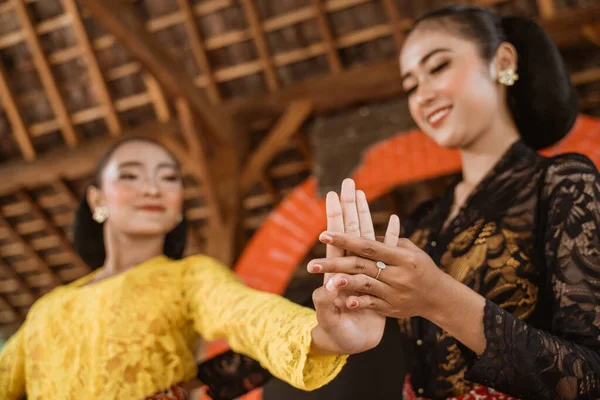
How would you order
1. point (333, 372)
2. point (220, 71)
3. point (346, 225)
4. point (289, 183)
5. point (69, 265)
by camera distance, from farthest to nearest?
point (69, 265) → point (289, 183) → point (220, 71) → point (333, 372) → point (346, 225)

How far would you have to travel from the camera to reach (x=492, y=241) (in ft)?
3.60

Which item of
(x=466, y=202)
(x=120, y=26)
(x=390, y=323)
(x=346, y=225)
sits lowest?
(x=390, y=323)

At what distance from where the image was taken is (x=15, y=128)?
18.8 ft

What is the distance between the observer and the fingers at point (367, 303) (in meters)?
0.85

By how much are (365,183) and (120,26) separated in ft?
6.61

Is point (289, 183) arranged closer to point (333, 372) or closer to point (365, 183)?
point (365, 183)

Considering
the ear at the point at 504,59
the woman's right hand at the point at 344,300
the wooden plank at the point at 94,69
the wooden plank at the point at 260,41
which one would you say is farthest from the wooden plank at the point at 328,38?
the woman's right hand at the point at 344,300

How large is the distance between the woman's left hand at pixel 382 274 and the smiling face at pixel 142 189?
2.68 feet

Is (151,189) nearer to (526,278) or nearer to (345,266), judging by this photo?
(345,266)

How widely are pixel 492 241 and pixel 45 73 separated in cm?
517

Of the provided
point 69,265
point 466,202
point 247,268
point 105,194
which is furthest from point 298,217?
point 69,265

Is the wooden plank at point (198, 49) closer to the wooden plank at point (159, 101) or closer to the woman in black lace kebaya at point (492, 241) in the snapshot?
the wooden plank at point (159, 101)

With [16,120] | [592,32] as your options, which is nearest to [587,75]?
[592,32]

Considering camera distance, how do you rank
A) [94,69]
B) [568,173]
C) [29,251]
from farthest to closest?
[29,251], [94,69], [568,173]
